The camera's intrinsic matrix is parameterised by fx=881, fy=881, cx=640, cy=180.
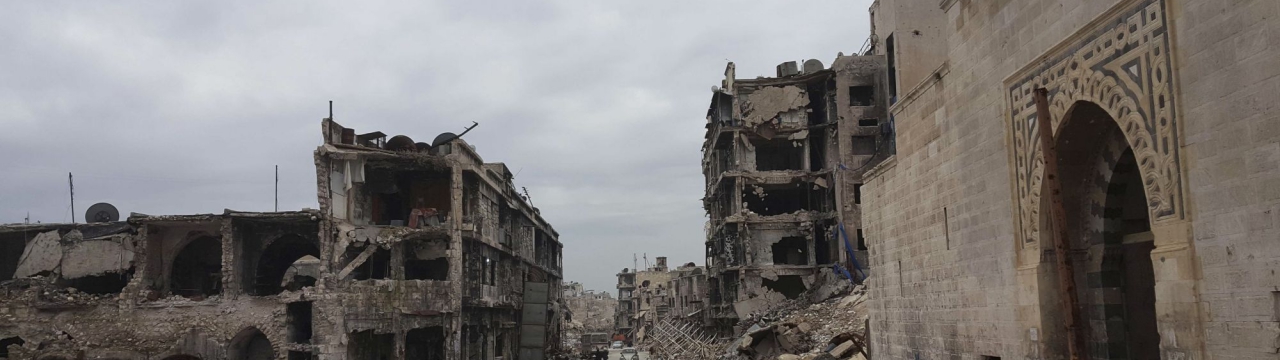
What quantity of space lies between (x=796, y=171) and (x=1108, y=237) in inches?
1171

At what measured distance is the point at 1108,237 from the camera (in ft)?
34.0

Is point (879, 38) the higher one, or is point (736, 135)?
point (879, 38)

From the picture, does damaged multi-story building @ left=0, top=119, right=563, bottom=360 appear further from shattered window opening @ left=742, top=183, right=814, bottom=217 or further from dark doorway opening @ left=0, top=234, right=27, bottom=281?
shattered window opening @ left=742, top=183, right=814, bottom=217

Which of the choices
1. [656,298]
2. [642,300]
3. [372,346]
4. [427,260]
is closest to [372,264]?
[427,260]

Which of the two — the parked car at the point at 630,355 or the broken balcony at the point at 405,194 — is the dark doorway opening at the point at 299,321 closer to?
the broken balcony at the point at 405,194

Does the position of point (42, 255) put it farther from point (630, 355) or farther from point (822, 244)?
point (630, 355)

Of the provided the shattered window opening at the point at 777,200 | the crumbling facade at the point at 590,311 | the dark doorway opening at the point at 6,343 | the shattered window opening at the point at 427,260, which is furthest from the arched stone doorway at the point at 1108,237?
the crumbling facade at the point at 590,311

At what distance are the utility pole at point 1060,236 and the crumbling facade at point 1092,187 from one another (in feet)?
0.14

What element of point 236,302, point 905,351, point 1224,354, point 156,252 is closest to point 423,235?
point 236,302

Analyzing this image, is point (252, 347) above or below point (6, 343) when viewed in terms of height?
below

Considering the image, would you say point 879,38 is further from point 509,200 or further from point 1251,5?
point 1251,5

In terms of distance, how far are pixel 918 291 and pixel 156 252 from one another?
28027mm

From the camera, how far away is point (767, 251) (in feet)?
130

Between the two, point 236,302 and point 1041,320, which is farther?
point 236,302
